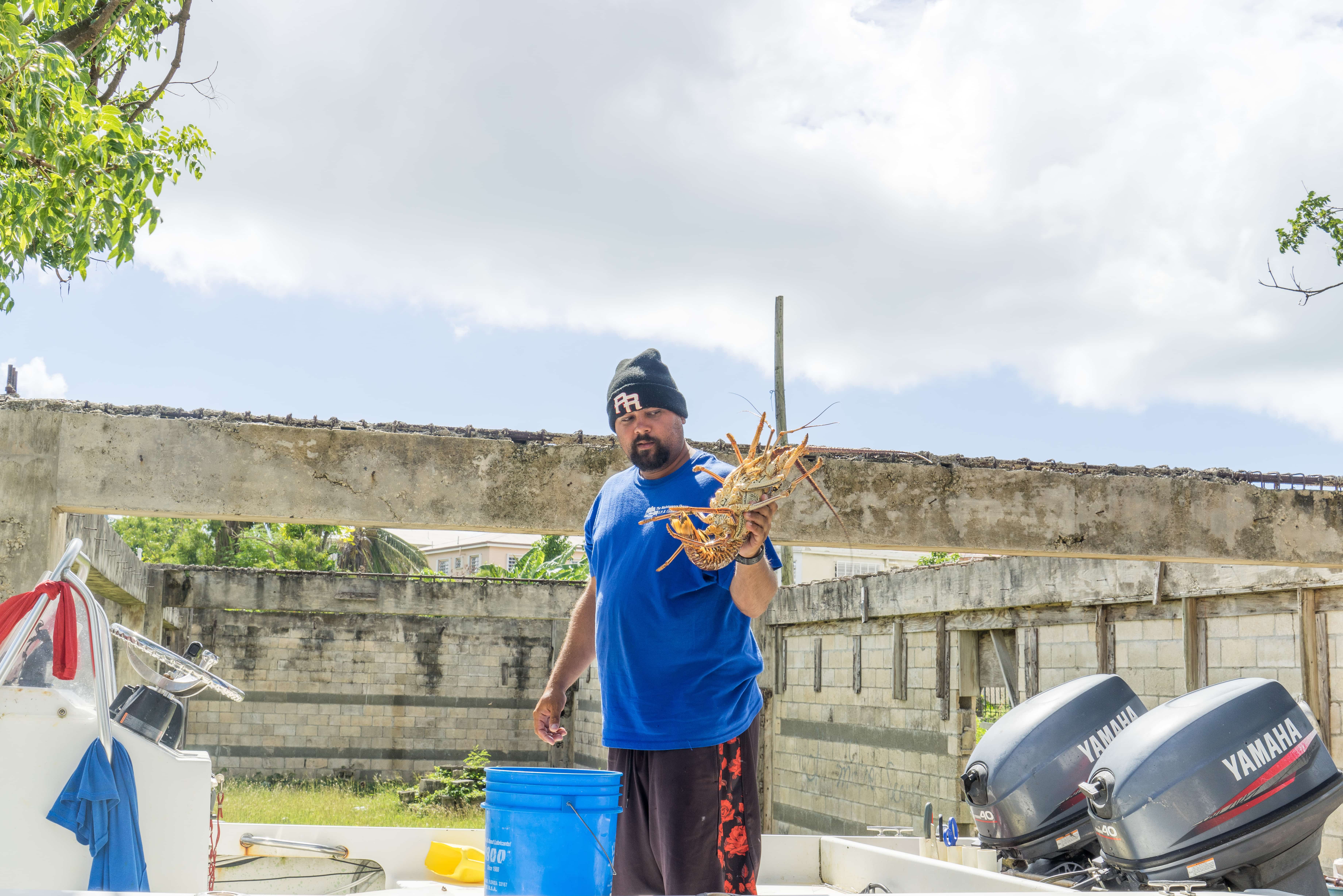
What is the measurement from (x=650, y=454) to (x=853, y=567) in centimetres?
2948

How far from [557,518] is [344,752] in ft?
40.2

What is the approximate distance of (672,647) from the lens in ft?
8.00

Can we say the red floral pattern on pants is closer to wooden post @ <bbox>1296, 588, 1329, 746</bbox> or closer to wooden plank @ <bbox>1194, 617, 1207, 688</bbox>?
wooden post @ <bbox>1296, 588, 1329, 746</bbox>

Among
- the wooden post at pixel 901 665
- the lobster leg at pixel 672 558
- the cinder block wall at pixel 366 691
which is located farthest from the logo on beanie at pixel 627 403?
the cinder block wall at pixel 366 691

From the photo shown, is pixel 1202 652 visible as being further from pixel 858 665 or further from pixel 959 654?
pixel 858 665

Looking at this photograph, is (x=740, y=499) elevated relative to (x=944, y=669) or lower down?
elevated

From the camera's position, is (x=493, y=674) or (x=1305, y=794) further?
(x=493, y=674)

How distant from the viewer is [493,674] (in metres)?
15.8

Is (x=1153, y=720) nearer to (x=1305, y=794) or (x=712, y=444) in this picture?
(x=1305, y=794)

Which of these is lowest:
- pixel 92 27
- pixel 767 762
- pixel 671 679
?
pixel 767 762

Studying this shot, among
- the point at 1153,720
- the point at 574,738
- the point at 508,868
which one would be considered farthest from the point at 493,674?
the point at 508,868

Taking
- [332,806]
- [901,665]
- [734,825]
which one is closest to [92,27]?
[734,825]

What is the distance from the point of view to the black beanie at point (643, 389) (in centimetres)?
255

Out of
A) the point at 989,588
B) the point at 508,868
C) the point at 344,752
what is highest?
the point at 989,588
